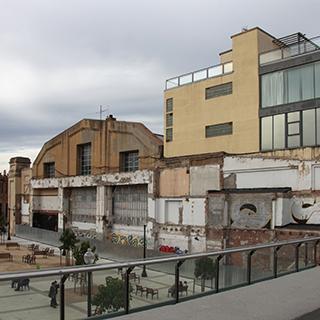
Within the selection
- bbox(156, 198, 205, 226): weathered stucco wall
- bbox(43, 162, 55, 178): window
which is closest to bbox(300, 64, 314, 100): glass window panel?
bbox(156, 198, 205, 226): weathered stucco wall

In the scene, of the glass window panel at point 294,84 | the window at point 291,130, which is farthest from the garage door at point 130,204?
the glass window panel at point 294,84

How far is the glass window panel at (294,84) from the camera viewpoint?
98.2ft

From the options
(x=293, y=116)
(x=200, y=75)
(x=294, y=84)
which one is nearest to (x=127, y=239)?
(x=200, y=75)

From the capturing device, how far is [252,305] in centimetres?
718

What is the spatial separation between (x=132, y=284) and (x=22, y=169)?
6127 centimetres

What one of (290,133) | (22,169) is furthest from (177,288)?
(22,169)

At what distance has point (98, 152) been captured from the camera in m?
48.1

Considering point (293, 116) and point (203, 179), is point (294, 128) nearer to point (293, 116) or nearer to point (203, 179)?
point (293, 116)

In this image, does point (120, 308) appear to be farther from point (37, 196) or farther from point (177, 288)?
point (37, 196)

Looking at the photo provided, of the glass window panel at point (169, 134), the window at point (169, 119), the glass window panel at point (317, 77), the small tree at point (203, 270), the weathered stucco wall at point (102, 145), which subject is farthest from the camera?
the weathered stucco wall at point (102, 145)

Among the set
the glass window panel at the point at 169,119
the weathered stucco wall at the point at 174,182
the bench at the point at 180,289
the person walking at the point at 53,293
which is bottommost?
the bench at the point at 180,289

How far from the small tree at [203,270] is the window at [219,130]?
1034 inches

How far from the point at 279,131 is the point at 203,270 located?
24302mm

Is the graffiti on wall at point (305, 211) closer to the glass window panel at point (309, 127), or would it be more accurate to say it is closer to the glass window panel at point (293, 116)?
the glass window panel at point (309, 127)
